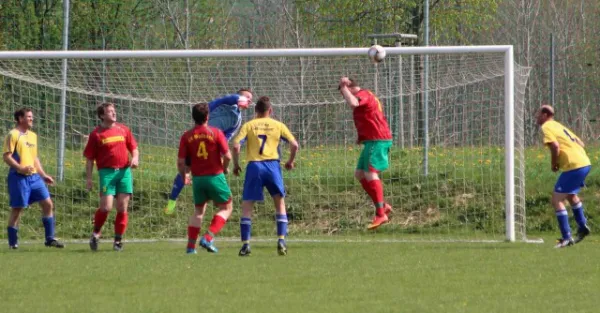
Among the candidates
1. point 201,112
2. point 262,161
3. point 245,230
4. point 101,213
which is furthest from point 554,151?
point 101,213

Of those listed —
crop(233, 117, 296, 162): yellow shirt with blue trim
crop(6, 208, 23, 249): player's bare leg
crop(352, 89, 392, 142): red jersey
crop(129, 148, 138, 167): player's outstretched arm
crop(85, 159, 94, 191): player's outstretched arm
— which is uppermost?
crop(352, 89, 392, 142): red jersey

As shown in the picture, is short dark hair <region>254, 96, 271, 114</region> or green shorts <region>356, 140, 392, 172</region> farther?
green shorts <region>356, 140, 392, 172</region>

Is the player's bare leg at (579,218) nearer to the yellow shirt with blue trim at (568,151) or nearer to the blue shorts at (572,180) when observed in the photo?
the blue shorts at (572,180)

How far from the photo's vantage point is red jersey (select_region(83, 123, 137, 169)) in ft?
45.8

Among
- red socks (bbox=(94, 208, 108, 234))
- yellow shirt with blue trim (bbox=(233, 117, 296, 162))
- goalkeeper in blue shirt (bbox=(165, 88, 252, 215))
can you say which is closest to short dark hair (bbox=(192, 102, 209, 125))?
yellow shirt with blue trim (bbox=(233, 117, 296, 162))

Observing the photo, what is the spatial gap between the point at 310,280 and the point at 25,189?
5.71 meters

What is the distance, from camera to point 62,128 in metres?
16.9

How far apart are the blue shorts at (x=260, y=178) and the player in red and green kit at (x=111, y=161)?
1659mm

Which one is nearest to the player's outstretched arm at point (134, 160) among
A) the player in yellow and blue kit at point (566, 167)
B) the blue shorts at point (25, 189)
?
the blue shorts at point (25, 189)

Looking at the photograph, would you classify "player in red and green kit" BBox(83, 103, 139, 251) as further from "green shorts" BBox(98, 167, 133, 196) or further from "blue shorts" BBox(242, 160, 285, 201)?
"blue shorts" BBox(242, 160, 285, 201)

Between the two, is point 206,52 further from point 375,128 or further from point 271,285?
point 271,285

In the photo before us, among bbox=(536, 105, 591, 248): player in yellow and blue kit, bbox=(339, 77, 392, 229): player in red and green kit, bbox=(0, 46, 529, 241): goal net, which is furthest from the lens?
bbox=(0, 46, 529, 241): goal net

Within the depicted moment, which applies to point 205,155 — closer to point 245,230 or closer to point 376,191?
point 245,230

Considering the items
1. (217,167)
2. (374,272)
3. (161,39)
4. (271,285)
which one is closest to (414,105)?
(217,167)
